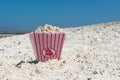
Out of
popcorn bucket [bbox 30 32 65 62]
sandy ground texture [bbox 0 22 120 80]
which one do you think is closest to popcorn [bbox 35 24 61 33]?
popcorn bucket [bbox 30 32 65 62]

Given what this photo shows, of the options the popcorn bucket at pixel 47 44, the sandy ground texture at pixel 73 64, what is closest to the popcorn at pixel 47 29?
the popcorn bucket at pixel 47 44

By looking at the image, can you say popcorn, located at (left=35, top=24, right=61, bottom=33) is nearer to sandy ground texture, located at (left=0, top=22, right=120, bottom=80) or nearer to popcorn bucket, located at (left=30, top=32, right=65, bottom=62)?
popcorn bucket, located at (left=30, top=32, right=65, bottom=62)

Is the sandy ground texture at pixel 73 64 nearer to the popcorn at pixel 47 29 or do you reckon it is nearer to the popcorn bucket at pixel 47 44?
the popcorn bucket at pixel 47 44

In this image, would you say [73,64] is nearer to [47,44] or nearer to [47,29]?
[47,44]

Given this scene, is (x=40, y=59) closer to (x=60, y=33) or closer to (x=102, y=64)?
(x=60, y=33)

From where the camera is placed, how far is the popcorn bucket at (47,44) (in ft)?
30.3

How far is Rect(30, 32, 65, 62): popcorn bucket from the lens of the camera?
30.3 feet

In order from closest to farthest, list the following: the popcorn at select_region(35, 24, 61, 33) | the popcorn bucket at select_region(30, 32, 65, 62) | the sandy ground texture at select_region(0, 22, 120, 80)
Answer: the sandy ground texture at select_region(0, 22, 120, 80), the popcorn bucket at select_region(30, 32, 65, 62), the popcorn at select_region(35, 24, 61, 33)

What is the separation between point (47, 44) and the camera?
9.26m

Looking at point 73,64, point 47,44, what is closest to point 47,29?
point 47,44

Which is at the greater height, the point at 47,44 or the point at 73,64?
the point at 47,44

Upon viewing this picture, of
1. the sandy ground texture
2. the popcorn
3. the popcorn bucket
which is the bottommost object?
the sandy ground texture

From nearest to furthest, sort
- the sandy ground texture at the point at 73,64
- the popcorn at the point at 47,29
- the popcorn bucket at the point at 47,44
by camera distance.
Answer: the sandy ground texture at the point at 73,64
the popcorn bucket at the point at 47,44
the popcorn at the point at 47,29

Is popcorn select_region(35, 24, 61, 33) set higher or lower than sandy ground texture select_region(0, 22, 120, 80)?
higher
